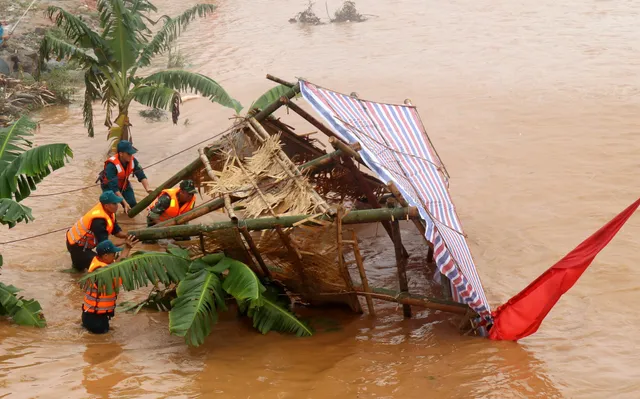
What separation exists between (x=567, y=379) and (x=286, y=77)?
37.2 feet

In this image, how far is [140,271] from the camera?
6.09 meters

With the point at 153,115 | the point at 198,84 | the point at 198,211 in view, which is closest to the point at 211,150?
the point at 198,211

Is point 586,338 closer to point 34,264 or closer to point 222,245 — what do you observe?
point 222,245

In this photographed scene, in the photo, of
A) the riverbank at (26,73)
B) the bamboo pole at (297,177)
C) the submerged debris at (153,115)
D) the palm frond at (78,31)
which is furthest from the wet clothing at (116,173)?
the submerged debris at (153,115)

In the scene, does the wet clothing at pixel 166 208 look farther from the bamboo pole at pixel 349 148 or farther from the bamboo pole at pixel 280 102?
the bamboo pole at pixel 349 148

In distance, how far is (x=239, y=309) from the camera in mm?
6766

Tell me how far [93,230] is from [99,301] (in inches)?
39.5

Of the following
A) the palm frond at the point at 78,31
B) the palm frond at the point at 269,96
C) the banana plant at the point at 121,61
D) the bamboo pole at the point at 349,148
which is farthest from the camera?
the banana plant at the point at 121,61

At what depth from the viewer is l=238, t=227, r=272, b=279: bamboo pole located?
20.5ft

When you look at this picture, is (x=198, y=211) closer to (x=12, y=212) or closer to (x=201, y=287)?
(x=201, y=287)

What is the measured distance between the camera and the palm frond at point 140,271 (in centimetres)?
591

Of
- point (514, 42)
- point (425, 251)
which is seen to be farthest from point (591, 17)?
point (425, 251)

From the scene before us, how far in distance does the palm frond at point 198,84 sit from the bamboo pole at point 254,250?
13.6 feet

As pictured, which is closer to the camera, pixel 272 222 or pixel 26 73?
pixel 272 222
